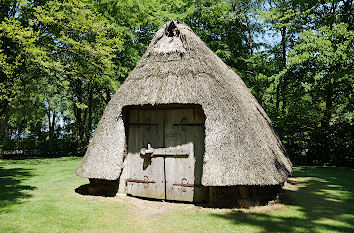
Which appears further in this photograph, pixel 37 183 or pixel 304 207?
pixel 37 183

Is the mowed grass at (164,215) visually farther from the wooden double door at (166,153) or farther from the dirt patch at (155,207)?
the wooden double door at (166,153)

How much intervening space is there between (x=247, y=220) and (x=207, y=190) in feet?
5.41

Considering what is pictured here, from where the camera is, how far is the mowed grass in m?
5.73

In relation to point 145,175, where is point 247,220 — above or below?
below

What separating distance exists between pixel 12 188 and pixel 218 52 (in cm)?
1752

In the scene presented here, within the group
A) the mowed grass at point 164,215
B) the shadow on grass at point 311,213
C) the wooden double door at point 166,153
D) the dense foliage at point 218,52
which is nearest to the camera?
the mowed grass at point 164,215

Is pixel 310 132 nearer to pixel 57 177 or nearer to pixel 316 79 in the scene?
pixel 316 79

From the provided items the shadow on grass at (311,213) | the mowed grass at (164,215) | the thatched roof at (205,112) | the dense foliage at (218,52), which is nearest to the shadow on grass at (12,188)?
the mowed grass at (164,215)

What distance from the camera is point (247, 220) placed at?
618 centimetres

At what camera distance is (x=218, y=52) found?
22.1 metres

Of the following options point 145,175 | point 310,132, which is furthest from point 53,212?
point 310,132

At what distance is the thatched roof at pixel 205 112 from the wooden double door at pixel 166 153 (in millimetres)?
502

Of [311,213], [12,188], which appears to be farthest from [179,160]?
[12,188]

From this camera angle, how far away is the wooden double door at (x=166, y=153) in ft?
25.2
